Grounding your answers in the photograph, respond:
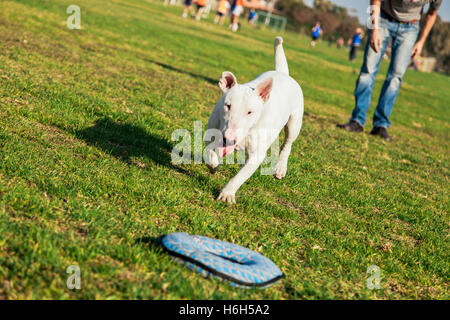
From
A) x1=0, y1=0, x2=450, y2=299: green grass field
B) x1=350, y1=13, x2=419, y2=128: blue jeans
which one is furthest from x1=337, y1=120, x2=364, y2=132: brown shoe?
x1=0, y1=0, x2=450, y2=299: green grass field

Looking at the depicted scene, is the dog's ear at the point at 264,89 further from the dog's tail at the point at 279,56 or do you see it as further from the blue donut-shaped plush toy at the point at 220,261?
the blue donut-shaped plush toy at the point at 220,261

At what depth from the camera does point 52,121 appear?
5676 mm

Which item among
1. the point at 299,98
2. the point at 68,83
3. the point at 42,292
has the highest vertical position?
the point at 299,98

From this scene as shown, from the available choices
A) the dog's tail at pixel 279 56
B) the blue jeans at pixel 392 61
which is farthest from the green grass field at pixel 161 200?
the dog's tail at pixel 279 56

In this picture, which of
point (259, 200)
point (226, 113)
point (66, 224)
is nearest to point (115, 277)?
point (66, 224)

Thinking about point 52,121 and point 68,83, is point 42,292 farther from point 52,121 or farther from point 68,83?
point 68,83

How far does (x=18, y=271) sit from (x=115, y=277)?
56 centimetres

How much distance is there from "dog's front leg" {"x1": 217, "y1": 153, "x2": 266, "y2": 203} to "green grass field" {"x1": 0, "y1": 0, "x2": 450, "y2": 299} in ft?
0.36

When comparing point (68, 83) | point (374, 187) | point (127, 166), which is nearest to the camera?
point (127, 166)

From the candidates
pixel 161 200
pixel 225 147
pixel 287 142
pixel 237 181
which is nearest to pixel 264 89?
pixel 225 147

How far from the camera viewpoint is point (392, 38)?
980 centimetres

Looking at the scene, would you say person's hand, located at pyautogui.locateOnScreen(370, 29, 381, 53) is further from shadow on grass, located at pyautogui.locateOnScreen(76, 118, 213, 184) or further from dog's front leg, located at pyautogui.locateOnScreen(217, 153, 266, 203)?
dog's front leg, located at pyautogui.locateOnScreen(217, 153, 266, 203)

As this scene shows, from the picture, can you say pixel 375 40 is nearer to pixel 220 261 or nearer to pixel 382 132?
pixel 382 132

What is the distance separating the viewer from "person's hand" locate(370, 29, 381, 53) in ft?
30.6
